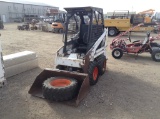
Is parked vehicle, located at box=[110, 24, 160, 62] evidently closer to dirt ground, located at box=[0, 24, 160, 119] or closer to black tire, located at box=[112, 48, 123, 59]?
black tire, located at box=[112, 48, 123, 59]

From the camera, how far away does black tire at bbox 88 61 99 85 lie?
206 inches

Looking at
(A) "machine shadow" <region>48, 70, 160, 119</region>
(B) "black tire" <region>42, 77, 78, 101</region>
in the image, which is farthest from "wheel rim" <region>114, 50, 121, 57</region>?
(B) "black tire" <region>42, 77, 78, 101</region>

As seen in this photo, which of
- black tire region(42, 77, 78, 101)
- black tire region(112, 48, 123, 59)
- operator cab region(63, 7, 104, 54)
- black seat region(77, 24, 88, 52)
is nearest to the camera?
black tire region(42, 77, 78, 101)

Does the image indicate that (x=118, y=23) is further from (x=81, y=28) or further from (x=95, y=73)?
(x=95, y=73)

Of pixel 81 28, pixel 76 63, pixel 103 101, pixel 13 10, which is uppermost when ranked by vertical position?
pixel 13 10

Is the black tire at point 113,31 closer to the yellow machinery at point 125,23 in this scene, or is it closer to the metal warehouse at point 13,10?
the yellow machinery at point 125,23

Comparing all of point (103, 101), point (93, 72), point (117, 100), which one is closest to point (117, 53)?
point (93, 72)

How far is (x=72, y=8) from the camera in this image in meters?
5.51

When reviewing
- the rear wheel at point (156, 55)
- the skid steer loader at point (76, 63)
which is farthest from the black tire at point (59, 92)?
the rear wheel at point (156, 55)

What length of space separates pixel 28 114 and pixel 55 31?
16.6 metres

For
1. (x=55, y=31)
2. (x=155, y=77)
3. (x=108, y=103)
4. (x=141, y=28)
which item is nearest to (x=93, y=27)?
(x=108, y=103)

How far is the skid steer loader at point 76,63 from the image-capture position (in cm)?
439

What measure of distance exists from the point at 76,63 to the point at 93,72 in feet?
2.43

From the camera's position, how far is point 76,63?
507 cm
